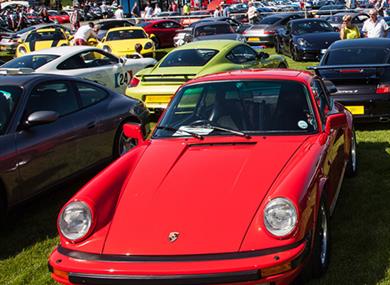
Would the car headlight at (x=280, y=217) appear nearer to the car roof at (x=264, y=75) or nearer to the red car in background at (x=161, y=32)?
the car roof at (x=264, y=75)

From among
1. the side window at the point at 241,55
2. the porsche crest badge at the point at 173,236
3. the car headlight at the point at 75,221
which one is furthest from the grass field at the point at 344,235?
the side window at the point at 241,55

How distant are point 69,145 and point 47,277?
181 centimetres

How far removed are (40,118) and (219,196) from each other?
2.29m

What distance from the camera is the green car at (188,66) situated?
959cm

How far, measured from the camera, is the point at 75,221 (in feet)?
11.9

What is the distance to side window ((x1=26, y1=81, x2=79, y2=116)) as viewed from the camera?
5582mm

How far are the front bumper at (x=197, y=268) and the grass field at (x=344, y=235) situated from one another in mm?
691

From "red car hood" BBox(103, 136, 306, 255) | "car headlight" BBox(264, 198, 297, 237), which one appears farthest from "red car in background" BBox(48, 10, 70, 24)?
"car headlight" BBox(264, 198, 297, 237)

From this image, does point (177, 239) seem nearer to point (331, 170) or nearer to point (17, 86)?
point (331, 170)

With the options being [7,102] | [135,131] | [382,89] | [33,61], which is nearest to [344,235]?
[135,131]

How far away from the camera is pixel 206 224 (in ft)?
11.3

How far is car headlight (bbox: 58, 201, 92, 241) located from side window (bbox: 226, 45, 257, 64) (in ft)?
24.2

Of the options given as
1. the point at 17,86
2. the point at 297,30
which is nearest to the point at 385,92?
the point at 17,86

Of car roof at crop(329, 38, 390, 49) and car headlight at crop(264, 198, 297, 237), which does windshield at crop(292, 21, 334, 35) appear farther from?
car headlight at crop(264, 198, 297, 237)
